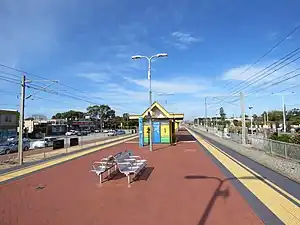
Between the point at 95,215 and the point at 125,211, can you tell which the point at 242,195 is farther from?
the point at 95,215

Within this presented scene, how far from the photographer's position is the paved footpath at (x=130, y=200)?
5637 millimetres

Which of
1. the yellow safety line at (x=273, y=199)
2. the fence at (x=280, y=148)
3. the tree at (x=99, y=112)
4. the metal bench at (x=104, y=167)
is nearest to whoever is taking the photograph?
the yellow safety line at (x=273, y=199)

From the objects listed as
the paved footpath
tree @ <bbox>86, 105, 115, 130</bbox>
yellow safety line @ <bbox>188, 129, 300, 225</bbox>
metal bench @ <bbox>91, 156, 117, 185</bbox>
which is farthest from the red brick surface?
tree @ <bbox>86, 105, 115, 130</bbox>

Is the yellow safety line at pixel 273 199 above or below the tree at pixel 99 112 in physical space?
below

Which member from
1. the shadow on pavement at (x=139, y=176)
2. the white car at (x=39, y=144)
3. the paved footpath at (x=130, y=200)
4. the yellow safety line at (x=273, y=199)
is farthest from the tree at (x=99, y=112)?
the yellow safety line at (x=273, y=199)

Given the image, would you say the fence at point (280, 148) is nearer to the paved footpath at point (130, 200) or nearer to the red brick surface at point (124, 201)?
the paved footpath at point (130, 200)

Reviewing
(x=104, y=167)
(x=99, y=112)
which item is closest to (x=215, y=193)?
(x=104, y=167)

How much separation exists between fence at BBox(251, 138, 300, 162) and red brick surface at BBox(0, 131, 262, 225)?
3.82 m

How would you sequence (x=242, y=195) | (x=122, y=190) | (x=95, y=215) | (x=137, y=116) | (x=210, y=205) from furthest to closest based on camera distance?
(x=137, y=116) → (x=122, y=190) → (x=242, y=195) → (x=210, y=205) → (x=95, y=215)

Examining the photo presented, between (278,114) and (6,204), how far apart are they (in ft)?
353

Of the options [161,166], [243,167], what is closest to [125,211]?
[161,166]

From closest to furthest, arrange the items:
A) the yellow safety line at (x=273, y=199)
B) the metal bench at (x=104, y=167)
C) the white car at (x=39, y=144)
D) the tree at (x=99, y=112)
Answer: the yellow safety line at (x=273, y=199), the metal bench at (x=104, y=167), the white car at (x=39, y=144), the tree at (x=99, y=112)

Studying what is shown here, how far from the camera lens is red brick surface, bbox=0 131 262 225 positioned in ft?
18.5

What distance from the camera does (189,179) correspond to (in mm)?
9461
